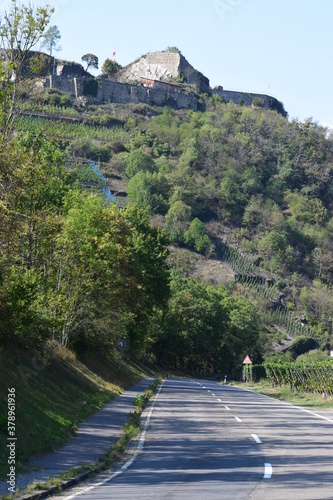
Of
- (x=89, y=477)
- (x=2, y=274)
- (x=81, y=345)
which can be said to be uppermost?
(x=2, y=274)

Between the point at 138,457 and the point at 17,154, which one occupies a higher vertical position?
the point at 17,154

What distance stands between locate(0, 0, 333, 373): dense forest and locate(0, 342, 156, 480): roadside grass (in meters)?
0.74

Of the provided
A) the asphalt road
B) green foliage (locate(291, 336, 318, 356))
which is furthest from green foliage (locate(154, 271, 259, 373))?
the asphalt road

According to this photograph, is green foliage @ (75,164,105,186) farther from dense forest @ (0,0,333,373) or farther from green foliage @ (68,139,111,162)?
green foliage @ (68,139,111,162)

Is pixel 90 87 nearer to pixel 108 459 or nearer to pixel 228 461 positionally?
pixel 108 459

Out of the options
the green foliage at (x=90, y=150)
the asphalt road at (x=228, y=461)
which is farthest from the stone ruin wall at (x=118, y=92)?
the asphalt road at (x=228, y=461)

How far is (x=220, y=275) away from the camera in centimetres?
13500

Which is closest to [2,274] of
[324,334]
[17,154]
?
[17,154]

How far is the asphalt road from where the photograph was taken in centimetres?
1105

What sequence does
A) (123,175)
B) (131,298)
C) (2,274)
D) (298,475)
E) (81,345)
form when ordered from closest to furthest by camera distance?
(298,475) < (2,274) < (81,345) < (131,298) < (123,175)

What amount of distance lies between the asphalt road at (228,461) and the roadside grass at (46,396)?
190 centimetres

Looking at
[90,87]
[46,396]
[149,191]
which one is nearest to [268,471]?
[46,396]

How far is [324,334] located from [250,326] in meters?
38.4

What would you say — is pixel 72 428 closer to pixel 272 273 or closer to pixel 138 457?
pixel 138 457
